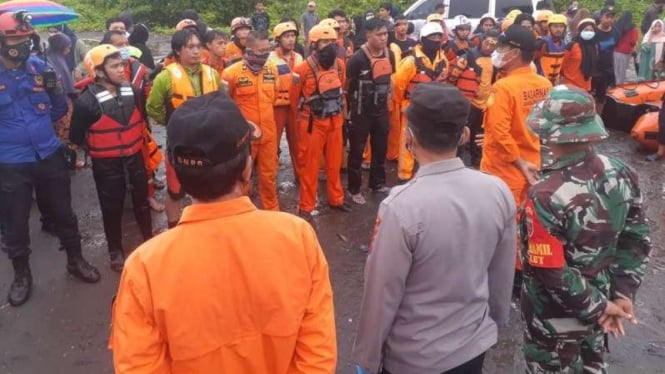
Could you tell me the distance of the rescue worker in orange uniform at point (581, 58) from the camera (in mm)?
9133

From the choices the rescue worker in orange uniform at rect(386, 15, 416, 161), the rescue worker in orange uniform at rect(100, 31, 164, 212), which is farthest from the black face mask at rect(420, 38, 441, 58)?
the rescue worker in orange uniform at rect(100, 31, 164, 212)

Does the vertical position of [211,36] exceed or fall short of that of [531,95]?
it exceeds it

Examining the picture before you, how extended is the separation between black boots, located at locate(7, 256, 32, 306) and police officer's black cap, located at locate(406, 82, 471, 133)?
12.5 ft

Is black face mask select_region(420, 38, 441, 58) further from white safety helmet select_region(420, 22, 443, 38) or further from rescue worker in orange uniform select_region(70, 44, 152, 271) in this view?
rescue worker in orange uniform select_region(70, 44, 152, 271)

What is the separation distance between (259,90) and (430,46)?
2.15m

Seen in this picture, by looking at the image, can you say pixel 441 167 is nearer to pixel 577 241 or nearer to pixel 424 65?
pixel 577 241

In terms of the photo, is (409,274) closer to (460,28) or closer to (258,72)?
(258,72)

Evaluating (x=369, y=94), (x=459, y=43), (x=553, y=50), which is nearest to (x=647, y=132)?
(x=553, y=50)

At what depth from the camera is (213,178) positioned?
1591 millimetres

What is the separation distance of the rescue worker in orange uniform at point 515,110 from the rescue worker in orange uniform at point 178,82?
2.41 metres

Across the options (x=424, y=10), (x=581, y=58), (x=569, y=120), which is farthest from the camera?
(x=424, y=10)

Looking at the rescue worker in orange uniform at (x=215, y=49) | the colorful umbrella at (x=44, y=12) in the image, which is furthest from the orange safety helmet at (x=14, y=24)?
the rescue worker in orange uniform at (x=215, y=49)

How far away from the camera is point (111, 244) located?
5062mm

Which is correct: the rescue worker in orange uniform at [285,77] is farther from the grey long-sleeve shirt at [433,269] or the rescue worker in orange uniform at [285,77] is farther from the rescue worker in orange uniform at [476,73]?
the grey long-sleeve shirt at [433,269]
